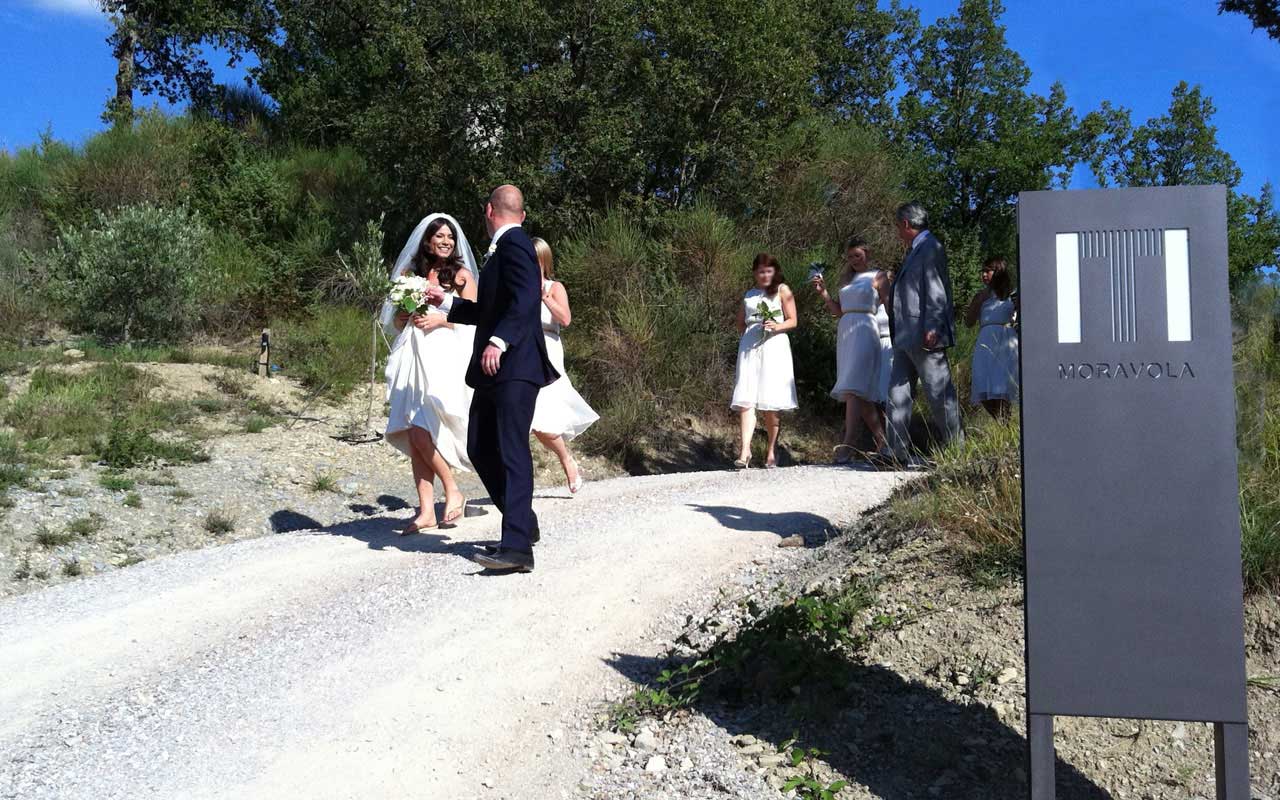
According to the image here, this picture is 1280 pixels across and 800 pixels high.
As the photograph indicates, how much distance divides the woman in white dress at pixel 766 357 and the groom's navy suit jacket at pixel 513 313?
5.00 m

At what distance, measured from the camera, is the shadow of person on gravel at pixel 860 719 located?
13.3ft

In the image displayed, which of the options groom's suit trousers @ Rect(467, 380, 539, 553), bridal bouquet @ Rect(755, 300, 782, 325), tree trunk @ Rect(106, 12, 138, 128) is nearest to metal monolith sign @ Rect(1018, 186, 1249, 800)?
groom's suit trousers @ Rect(467, 380, 539, 553)

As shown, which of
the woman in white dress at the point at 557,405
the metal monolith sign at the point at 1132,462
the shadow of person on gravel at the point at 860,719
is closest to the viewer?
the metal monolith sign at the point at 1132,462

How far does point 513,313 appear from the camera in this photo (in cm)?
660

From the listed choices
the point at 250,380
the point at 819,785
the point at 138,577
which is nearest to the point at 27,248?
the point at 250,380

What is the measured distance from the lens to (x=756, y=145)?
688 inches

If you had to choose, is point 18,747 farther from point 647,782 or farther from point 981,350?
point 981,350

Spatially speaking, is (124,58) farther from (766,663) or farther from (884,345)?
(766,663)

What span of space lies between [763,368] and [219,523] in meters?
5.29

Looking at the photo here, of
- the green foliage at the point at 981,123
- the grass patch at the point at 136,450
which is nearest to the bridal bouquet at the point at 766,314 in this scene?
the grass patch at the point at 136,450

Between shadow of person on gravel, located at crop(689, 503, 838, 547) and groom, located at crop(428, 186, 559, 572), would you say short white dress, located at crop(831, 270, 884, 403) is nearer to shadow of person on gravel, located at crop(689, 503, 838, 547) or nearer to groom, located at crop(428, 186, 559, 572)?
shadow of person on gravel, located at crop(689, 503, 838, 547)

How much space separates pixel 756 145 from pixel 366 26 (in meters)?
11.2

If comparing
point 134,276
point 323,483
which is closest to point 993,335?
point 323,483

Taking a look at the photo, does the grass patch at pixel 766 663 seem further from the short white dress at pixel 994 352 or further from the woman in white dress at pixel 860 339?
the short white dress at pixel 994 352
